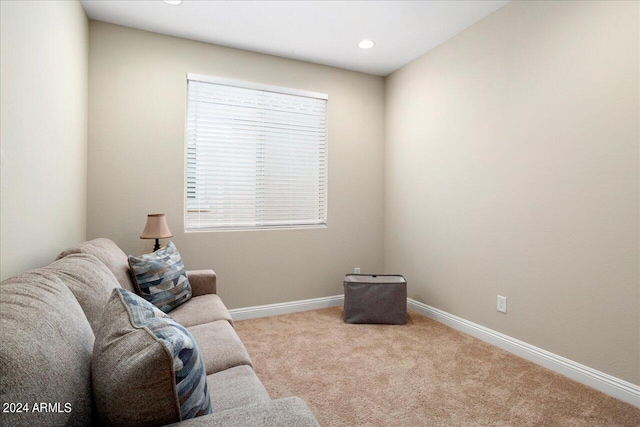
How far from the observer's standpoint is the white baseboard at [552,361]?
1.91m

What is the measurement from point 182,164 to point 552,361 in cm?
329

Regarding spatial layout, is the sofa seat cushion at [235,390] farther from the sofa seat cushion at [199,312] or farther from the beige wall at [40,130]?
the beige wall at [40,130]

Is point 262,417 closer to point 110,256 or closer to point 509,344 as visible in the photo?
point 110,256

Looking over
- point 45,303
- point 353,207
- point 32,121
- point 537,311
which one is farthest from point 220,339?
point 353,207

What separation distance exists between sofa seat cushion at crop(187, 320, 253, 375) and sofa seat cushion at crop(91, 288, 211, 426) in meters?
0.66

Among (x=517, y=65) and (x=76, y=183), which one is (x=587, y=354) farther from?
(x=76, y=183)

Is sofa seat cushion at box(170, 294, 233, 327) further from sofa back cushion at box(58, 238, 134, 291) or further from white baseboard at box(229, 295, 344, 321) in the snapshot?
white baseboard at box(229, 295, 344, 321)

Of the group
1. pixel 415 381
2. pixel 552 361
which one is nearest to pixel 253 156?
pixel 415 381

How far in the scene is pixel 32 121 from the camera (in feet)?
5.28

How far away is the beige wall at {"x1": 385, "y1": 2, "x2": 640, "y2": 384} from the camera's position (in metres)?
1.95

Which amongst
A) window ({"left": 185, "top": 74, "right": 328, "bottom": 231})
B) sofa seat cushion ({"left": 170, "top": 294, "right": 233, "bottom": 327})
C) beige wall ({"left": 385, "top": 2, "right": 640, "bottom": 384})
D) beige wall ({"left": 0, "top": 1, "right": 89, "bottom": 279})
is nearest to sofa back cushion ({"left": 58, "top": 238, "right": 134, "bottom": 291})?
beige wall ({"left": 0, "top": 1, "right": 89, "bottom": 279})

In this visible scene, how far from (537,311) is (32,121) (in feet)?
10.6

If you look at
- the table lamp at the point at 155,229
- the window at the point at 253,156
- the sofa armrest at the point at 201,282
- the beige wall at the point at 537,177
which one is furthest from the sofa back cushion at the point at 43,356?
the beige wall at the point at 537,177

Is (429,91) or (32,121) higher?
(429,91)
